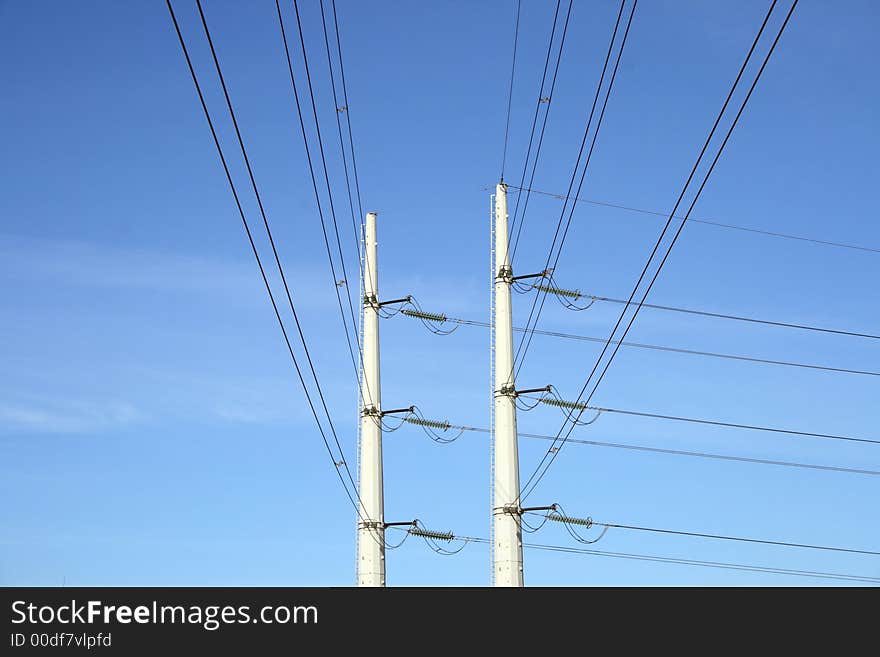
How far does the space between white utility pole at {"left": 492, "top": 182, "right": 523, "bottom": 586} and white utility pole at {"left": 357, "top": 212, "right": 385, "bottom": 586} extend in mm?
6066

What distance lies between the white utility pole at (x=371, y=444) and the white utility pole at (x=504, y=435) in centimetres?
607

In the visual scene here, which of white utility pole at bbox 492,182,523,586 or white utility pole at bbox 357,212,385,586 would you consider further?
white utility pole at bbox 357,212,385,586

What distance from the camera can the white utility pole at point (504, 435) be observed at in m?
34.0

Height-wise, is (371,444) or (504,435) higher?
(371,444)

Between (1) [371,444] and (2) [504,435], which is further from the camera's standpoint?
(1) [371,444]

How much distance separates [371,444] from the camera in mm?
41594

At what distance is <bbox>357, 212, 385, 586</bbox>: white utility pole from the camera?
128ft

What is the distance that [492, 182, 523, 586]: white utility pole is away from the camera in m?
34.0

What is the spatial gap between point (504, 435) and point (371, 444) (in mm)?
7117

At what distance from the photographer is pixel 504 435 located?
36562 millimetres
